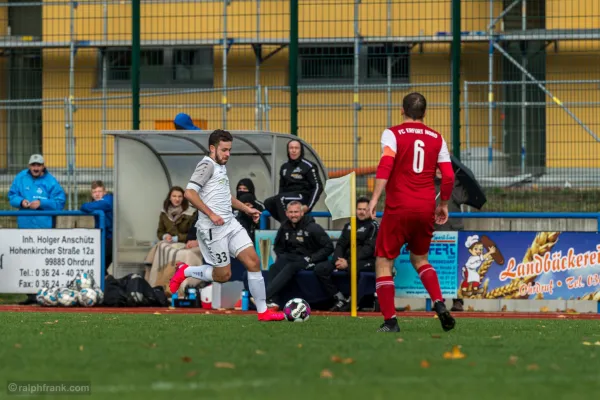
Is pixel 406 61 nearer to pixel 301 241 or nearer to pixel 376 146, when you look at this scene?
pixel 376 146

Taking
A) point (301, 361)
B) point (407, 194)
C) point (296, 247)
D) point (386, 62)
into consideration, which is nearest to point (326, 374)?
point (301, 361)

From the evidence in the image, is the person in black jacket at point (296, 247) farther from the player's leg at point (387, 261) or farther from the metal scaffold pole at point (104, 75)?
the player's leg at point (387, 261)

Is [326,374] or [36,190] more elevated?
[36,190]

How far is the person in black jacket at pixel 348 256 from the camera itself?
1540 cm

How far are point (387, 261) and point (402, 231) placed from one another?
287mm

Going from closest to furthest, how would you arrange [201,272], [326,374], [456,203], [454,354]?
[326,374]
[454,354]
[201,272]
[456,203]

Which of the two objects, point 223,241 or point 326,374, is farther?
point 223,241

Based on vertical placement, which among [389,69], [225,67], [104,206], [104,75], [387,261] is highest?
[225,67]

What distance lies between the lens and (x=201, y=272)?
12430 millimetres

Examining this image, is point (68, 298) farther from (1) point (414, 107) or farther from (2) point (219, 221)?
(1) point (414, 107)

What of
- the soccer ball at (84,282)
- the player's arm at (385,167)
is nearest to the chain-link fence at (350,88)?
the soccer ball at (84,282)

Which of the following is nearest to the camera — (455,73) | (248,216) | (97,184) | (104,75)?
(248,216)

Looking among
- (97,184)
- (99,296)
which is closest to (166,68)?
(97,184)

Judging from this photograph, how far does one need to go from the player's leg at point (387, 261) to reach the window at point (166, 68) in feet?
34.0
